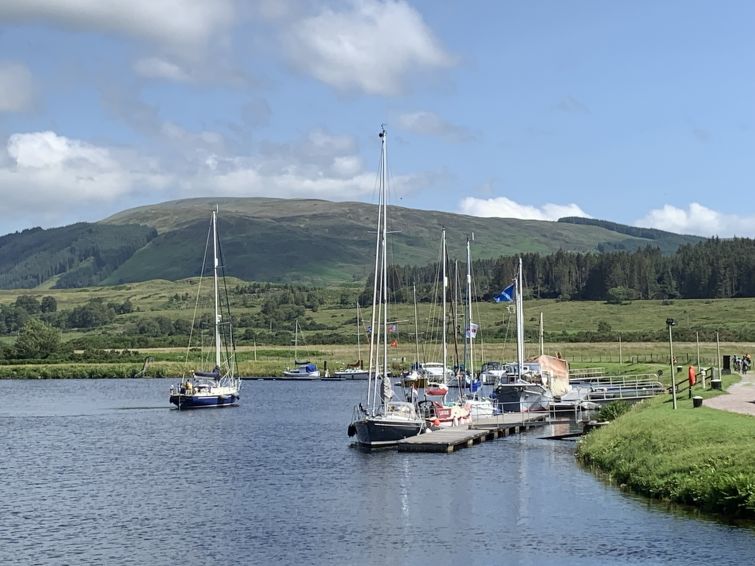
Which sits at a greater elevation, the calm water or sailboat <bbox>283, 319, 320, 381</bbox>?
sailboat <bbox>283, 319, 320, 381</bbox>

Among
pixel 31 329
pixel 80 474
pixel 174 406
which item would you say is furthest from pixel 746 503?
pixel 31 329

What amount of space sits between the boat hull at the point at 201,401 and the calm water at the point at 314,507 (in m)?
22.3

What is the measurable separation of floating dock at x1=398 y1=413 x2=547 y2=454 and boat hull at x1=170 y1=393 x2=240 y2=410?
32.9 meters

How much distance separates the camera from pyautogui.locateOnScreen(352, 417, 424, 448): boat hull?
6788 cm

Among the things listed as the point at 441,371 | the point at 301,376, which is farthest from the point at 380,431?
the point at 301,376

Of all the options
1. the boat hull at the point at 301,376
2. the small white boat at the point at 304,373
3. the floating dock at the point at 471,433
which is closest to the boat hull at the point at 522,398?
the floating dock at the point at 471,433

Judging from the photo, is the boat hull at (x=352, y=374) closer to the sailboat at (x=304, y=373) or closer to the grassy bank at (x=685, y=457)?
the sailboat at (x=304, y=373)

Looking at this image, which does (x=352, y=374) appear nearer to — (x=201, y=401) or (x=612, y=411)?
(x=201, y=401)

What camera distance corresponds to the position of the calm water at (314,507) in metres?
39.4

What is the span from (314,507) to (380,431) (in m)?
18.9

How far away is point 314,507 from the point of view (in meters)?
49.4

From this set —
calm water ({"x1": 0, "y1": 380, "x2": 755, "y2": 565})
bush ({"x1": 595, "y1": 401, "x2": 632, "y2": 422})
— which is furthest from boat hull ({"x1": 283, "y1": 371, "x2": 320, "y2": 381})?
bush ({"x1": 595, "y1": 401, "x2": 632, "y2": 422})

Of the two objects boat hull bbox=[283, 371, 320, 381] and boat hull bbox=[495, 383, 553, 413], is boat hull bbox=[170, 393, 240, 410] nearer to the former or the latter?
boat hull bbox=[495, 383, 553, 413]

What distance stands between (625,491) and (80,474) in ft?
99.2
